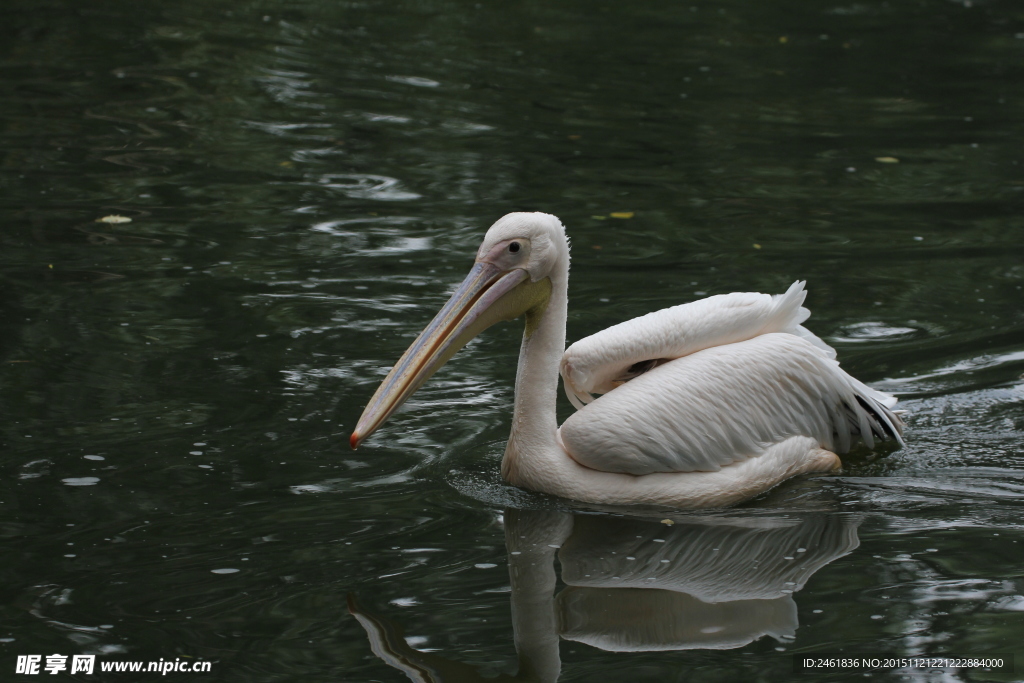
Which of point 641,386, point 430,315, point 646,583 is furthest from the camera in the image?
point 430,315

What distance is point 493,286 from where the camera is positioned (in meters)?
4.32

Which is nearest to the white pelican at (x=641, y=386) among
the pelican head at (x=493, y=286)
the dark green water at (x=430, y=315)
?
the pelican head at (x=493, y=286)

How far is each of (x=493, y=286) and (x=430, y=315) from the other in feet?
6.11

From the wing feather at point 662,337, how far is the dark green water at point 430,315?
499 mm

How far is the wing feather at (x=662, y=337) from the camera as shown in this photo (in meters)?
4.52

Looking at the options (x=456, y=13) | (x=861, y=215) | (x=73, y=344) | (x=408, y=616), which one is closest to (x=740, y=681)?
(x=408, y=616)

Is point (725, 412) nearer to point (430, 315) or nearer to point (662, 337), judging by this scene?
point (662, 337)

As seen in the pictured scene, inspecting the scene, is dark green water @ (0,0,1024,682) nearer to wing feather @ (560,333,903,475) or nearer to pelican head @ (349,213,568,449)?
wing feather @ (560,333,903,475)

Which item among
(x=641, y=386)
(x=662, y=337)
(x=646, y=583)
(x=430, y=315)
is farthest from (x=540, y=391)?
(x=430, y=315)

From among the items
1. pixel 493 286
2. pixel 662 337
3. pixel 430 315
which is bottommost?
pixel 430 315

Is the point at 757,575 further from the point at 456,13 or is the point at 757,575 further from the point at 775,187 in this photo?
the point at 456,13

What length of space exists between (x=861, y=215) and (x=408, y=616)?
17.6 ft

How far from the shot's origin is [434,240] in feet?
24.0

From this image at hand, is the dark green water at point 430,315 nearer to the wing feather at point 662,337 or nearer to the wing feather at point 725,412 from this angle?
the wing feather at point 725,412
